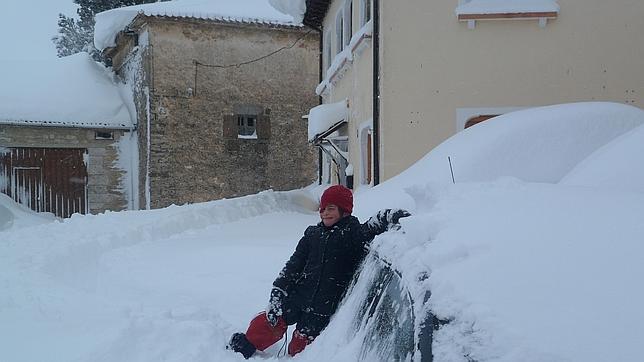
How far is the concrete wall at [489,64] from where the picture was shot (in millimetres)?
7867

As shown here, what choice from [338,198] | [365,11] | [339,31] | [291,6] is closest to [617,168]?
[338,198]

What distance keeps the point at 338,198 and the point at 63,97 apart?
16969mm

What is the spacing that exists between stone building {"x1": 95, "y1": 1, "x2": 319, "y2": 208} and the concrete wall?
10800 mm

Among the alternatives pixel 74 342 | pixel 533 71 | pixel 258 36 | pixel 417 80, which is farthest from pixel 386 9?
pixel 258 36

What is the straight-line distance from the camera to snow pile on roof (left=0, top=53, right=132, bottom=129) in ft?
55.2

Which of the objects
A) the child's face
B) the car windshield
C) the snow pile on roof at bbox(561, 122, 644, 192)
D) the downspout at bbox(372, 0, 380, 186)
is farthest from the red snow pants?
the downspout at bbox(372, 0, 380, 186)

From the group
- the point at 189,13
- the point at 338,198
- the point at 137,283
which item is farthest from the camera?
the point at 189,13

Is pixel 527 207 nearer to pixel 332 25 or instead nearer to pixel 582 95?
pixel 582 95

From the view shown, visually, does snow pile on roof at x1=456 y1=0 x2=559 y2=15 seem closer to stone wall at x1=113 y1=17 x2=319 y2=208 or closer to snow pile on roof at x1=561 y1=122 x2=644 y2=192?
snow pile on roof at x1=561 y1=122 x2=644 y2=192

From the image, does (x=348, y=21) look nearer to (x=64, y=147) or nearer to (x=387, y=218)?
(x=387, y=218)

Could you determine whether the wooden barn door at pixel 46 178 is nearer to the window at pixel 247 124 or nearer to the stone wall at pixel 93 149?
the stone wall at pixel 93 149

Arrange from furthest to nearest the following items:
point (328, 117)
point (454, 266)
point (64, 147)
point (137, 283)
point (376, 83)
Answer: point (64, 147) → point (328, 117) → point (376, 83) → point (137, 283) → point (454, 266)

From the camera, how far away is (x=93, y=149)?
57.6 feet

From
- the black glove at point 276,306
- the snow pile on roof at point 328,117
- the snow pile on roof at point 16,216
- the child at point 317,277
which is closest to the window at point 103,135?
the snow pile on roof at point 16,216
